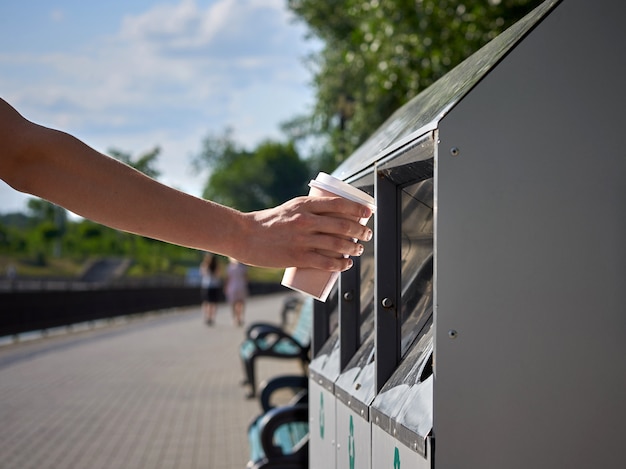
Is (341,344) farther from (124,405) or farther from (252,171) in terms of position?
(252,171)

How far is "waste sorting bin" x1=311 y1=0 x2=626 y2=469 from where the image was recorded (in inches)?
90.2

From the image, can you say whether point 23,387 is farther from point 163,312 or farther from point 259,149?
point 259,149

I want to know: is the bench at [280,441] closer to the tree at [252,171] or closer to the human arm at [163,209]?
the human arm at [163,209]

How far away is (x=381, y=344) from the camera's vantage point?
297cm

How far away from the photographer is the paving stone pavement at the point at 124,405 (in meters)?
7.91

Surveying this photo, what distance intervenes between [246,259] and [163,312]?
3179cm

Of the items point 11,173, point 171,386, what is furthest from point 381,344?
point 171,386

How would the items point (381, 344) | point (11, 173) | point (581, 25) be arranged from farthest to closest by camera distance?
point (381, 344) < point (581, 25) < point (11, 173)

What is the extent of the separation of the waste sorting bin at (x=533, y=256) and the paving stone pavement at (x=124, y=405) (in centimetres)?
535

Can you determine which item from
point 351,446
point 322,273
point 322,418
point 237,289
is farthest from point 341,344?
point 237,289

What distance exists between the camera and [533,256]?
2.33 m

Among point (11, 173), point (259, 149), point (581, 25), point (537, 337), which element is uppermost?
point (259, 149)

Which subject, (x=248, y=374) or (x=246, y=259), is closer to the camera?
(x=246, y=259)

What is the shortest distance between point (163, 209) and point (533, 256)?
2.75 feet
